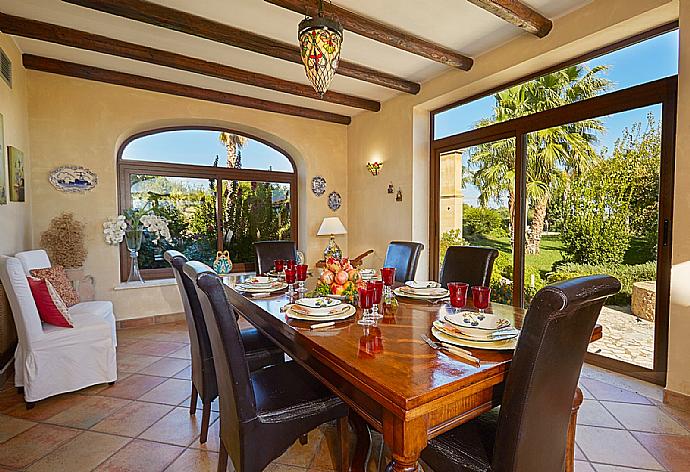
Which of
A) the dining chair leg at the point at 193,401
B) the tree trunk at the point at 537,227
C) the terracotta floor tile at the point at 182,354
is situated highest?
the tree trunk at the point at 537,227

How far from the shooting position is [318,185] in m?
5.39

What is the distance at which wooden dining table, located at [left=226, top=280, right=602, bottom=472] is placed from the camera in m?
1.03

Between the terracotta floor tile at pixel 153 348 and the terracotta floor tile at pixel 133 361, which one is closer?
the terracotta floor tile at pixel 133 361

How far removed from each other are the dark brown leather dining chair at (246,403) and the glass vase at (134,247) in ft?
10.00

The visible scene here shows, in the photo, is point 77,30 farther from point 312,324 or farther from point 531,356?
point 531,356

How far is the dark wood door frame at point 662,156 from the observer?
2.56 m

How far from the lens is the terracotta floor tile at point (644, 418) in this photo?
2121 mm

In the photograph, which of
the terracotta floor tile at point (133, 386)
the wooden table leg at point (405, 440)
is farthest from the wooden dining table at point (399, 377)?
the terracotta floor tile at point (133, 386)

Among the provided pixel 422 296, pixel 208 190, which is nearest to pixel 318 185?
pixel 208 190

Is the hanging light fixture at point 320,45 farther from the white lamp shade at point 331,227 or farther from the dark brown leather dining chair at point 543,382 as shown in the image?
the white lamp shade at point 331,227

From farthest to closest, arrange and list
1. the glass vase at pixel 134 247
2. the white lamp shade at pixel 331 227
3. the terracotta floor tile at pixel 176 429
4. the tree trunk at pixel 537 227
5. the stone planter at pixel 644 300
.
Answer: the white lamp shade at pixel 331 227
the glass vase at pixel 134 247
the tree trunk at pixel 537 227
the stone planter at pixel 644 300
the terracotta floor tile at pixel 176 429

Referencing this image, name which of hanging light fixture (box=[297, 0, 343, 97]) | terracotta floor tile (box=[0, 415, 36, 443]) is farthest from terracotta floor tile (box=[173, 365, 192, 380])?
hanging light fixture (box=[297, 0, 343, 97])

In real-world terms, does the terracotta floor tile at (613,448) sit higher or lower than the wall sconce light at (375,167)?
lower

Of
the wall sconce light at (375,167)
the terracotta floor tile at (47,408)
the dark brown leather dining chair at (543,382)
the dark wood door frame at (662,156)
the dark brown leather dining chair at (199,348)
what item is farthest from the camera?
the wall sconce light at (375,167)
